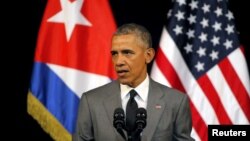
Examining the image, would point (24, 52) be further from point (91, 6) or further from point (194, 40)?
point (194, 40)

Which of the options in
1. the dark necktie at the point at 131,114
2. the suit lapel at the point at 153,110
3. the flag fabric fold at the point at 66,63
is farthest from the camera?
the flag fabric fold at the point at 66,63

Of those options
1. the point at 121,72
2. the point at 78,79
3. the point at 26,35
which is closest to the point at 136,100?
the point at 121,72

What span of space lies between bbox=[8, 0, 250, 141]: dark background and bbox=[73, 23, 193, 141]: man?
73.7 inches

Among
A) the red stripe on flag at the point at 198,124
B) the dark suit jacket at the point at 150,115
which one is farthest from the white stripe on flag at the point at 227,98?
the dark suit jacket at the point at 150,115

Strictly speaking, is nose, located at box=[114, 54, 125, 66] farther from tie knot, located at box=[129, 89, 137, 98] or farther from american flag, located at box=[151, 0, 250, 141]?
american flag, located at box=[151, 0, 250, 141]

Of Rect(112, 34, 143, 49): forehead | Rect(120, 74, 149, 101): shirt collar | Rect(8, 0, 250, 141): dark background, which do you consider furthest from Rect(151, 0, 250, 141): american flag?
Rect(112, 34, 143, 49): forehead

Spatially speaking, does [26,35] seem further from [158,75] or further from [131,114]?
[131,114]

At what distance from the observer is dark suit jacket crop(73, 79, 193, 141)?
1.43 m

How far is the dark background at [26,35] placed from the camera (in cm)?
325

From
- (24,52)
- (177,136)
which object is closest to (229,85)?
(24,52)

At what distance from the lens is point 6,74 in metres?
3.23

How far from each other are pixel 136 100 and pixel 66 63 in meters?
1.80

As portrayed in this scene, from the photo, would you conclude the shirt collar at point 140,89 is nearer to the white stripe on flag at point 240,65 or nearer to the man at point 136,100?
the man at point 136,100

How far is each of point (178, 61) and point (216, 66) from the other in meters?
0.31
